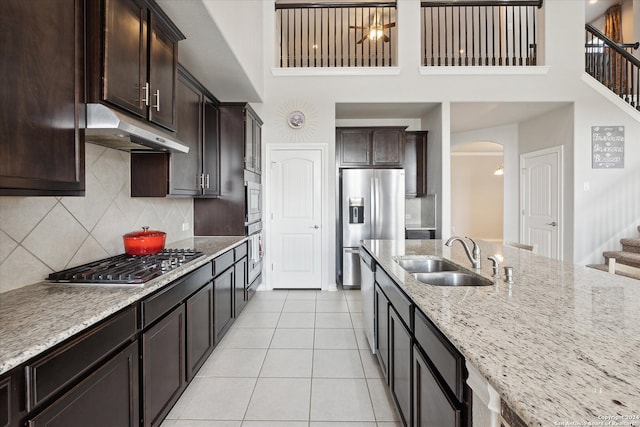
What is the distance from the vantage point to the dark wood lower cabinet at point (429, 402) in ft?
3.19

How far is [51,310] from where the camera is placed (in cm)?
120

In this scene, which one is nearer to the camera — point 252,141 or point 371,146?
point 252,141

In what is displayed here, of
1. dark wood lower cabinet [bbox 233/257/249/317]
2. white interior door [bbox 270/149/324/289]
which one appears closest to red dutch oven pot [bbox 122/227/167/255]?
dark wood lower cabinet [bbox 233/257/249/317]

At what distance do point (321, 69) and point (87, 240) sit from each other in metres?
3.65

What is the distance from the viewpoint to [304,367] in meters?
2.39

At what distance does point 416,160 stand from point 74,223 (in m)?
4.61

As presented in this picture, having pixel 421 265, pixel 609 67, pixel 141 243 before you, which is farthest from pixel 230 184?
pixel 609 67

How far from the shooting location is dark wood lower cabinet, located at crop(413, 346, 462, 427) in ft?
3.19

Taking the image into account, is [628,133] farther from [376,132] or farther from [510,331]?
[510,331]

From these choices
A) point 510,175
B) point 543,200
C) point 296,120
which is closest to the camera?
point 296,120

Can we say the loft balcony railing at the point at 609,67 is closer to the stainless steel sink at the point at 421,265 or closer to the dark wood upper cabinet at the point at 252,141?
the stainless steel sink at the point at 421,265

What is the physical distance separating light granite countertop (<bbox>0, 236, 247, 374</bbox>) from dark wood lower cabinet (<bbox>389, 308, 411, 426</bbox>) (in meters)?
1.23

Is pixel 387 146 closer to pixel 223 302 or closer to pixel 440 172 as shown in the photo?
pixel 440 172

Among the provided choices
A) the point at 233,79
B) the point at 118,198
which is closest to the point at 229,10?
the point at 233,79
